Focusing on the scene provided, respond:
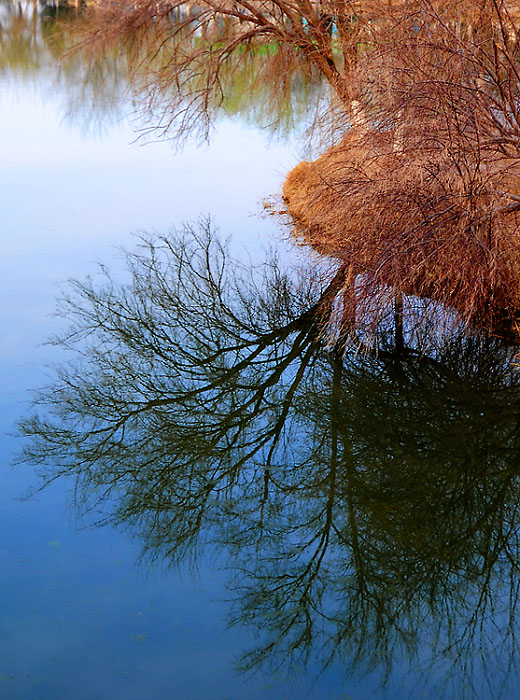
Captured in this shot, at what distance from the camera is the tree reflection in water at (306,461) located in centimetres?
455

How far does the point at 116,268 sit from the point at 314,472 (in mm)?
4107

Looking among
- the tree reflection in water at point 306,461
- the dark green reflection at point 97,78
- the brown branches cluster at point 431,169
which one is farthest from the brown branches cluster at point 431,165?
the dark green reflection at point 97,78

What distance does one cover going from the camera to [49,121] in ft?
54.1

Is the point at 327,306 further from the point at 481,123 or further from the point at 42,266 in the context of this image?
the point at 42,266

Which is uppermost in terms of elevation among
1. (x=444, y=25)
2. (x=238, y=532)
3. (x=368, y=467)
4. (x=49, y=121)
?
(x=49, y=121)

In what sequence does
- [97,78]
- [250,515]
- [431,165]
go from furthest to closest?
[97,78]
[431,165]
[250,515]

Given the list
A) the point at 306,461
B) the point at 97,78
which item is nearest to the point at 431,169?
the point at 306,461

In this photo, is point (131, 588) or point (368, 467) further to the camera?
point (368, 467)

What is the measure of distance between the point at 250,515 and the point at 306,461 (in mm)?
738

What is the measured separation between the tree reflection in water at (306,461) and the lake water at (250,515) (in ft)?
0.05

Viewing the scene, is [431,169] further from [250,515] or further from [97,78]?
[97,78]

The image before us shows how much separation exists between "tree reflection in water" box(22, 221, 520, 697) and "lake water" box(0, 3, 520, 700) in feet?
0.05

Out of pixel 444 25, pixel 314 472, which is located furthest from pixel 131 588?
pixel 444 25

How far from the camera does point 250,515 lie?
17.5 feet
